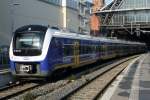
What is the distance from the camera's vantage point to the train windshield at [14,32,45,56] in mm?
20406

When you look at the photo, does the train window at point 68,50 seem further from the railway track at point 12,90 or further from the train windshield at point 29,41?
the railway track at point 12,90

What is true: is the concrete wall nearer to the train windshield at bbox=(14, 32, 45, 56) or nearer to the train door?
the train door

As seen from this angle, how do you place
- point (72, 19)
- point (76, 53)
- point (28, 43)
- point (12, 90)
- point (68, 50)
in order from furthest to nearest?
1. point (72, 19)
2. point (76, 53)
3. point (68, 50)
4. point (28, 43)
5. point (12, 90)

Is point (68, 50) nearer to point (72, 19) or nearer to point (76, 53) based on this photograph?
point (76, 53)

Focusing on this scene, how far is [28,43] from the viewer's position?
20.7 meters

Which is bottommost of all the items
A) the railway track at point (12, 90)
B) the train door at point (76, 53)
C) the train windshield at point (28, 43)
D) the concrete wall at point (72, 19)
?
the railway track at point (12, 90)

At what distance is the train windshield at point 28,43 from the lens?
20.4 metres

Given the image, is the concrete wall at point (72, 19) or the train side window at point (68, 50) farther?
the concrete wall at point (72, 19)

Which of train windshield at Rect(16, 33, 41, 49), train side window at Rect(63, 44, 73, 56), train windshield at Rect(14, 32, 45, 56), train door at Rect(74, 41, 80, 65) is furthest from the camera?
train door at Rect(74, 41, 80, 65)

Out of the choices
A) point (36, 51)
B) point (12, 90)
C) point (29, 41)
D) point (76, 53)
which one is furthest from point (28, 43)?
point (76, 53)

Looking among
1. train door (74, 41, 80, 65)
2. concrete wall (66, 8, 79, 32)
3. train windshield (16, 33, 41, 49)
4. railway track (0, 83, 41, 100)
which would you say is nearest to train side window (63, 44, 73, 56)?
train door (74, 41, 80, 65)

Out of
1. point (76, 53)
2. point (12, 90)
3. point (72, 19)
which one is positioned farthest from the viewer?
point (72, 19)

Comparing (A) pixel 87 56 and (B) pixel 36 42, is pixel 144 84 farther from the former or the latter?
(A) pixel 87 56

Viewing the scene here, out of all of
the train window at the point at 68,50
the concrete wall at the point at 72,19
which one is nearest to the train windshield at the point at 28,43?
the train window at the point at 68,50
